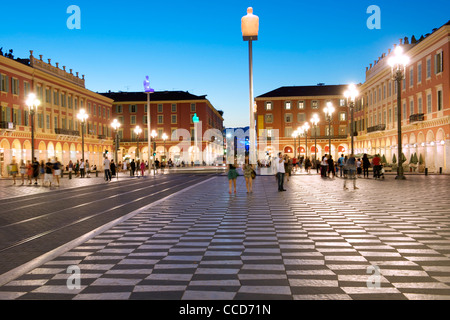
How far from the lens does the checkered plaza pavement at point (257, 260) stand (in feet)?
16.8

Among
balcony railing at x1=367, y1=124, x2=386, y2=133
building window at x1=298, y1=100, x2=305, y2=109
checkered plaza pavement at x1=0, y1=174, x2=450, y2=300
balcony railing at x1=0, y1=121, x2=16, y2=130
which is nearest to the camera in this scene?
checkered plaza pavement at x1=0, y1=174, x2=450, y2=300

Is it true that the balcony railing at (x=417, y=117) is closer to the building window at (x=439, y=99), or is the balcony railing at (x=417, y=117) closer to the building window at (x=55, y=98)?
the building window at (x=439, y=99)

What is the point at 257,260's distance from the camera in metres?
6.76

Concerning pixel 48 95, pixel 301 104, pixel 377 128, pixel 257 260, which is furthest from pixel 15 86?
pixel 301 104

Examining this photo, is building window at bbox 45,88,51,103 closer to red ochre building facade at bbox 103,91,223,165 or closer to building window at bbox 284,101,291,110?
red ochre building facade at bbox 103,91,223,165

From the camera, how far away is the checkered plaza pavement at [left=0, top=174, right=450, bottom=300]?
511 cm

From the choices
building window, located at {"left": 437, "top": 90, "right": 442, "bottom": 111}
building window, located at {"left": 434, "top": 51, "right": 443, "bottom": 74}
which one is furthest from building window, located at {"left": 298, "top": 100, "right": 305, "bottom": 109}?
building window, located at {"left": 437, "top": 90, "right": 442, "bottom": 111}

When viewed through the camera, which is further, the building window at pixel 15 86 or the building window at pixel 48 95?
the building window at pixel 48 95

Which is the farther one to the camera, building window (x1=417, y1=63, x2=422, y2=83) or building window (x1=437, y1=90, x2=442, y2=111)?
building window (x1=417, y1=63, x2=422, y2=83)

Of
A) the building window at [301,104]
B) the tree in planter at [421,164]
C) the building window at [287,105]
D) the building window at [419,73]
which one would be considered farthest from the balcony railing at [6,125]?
the building window at [301,104]

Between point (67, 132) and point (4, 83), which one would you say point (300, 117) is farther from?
point (4, 83)

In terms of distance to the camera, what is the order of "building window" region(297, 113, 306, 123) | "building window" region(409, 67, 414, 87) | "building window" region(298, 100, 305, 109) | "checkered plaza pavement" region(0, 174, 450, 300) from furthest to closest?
"building window" region(298, 100, 305, 109) < "building window" region(297, 113, 306, 123) < "building window" region(409, 67, 414, 87) < "checkered plaza pavement" region(0, 174, 450, 300)

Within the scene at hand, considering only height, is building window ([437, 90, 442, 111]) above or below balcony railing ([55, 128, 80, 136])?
above
